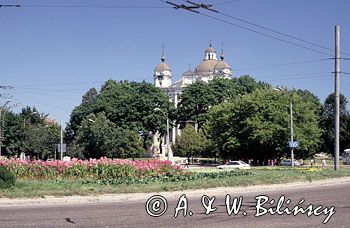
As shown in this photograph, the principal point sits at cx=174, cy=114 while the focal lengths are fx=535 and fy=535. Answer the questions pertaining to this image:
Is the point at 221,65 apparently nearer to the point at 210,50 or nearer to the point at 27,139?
the point at 210,50

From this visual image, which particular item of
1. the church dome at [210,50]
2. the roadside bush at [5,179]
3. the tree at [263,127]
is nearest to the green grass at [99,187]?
the roadside bush at [5,179]

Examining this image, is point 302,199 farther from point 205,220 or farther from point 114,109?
point 114,109

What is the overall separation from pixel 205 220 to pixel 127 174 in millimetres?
16693

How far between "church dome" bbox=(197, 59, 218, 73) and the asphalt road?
13960 cm

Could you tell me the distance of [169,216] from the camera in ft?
45.8

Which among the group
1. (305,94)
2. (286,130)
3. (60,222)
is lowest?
(60,222)

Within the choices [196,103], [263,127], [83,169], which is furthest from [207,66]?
[83,169]

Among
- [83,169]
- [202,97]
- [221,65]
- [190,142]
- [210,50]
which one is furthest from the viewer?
[210,50]

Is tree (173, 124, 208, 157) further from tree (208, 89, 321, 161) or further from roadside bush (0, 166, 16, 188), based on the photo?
roadside bush (0, 166, 16, 188)

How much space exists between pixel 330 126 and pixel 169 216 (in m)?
90.6

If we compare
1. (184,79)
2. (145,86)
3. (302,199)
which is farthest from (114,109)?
(302,199)

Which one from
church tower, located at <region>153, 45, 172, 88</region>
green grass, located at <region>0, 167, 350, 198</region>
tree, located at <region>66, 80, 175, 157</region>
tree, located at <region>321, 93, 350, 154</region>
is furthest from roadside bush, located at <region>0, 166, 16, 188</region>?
church tower, located at <region>153, 45, 172, 88</region>

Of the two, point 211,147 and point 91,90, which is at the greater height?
point 91,90

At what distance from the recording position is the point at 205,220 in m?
13.1
